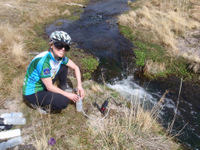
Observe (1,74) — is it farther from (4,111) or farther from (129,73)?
(129,73)

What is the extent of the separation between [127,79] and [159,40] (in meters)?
3.66

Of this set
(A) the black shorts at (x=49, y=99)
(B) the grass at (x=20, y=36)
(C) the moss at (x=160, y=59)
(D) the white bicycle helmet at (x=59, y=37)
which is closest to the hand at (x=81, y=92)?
(A) the black shorts at (x=49, y=99)

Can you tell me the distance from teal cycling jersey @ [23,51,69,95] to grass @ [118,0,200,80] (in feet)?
15.6

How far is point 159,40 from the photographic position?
860 centimetres

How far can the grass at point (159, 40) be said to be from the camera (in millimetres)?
6797

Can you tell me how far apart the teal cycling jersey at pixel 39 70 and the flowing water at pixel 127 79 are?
6.52 ft

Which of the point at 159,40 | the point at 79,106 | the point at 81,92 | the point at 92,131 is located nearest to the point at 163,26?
the point at 159,40

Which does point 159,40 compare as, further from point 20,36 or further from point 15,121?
point 15,121

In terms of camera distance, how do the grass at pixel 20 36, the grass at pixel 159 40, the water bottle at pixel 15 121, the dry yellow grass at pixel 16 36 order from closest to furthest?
the water bottle at pixel 15 121
the grass at pixel 20 36
the dry yellow grass at pixel 16 36
the grass at pixel 159 40

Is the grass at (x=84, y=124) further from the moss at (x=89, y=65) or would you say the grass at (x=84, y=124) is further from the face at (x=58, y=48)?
the face at (x=58, y=48)

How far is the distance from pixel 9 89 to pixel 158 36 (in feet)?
26.3

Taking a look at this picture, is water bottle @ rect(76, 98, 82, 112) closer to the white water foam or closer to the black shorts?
the black shorts

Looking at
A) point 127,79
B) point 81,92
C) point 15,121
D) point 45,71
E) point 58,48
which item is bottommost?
point 127,79

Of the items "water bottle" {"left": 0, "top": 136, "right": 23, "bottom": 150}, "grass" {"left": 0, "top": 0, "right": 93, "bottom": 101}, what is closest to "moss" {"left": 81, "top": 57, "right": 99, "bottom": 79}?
"grass" {"left": 0, "top": 0, "right": 93, "bottom": 101}
